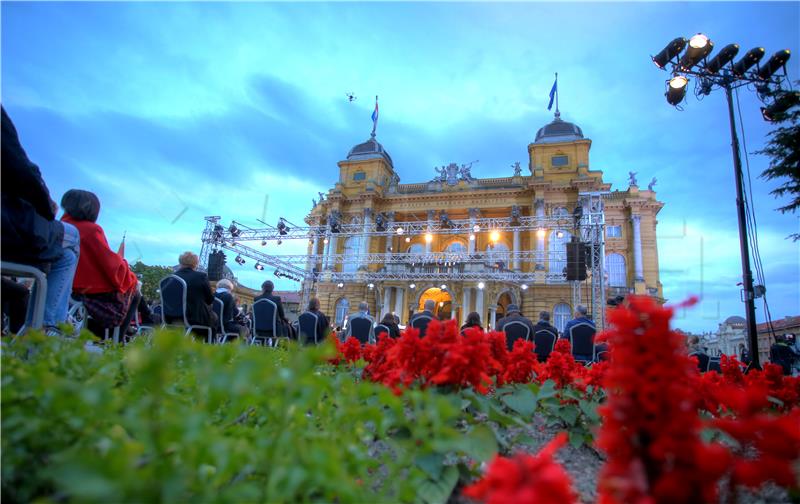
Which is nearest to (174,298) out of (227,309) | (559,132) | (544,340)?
(227,309)

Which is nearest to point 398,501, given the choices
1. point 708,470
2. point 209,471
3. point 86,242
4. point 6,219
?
point 209,471

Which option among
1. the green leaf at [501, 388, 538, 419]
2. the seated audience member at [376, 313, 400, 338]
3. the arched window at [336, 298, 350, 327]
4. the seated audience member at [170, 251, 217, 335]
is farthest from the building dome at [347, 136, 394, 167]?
the green leaf at [501, 388, 538, 419]

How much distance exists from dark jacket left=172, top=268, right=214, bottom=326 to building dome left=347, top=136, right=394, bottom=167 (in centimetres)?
3178

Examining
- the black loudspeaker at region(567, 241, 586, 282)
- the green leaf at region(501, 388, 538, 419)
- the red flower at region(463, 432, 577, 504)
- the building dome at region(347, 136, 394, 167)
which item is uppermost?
the building dome at region(347, 136, 394, 167)

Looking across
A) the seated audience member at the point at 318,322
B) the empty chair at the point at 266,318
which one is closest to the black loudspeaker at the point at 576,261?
the seated audience member at the point at 318,322

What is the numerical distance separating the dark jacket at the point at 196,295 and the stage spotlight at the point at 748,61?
9662 mm

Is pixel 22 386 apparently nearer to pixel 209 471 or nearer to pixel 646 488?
pixel 209 471

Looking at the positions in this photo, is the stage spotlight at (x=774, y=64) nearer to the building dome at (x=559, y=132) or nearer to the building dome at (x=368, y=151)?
the building dome at (x=559, y=132)

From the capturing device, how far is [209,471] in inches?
48.3

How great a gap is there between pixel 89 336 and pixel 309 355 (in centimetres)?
133

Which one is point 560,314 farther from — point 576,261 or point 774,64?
point 774,64

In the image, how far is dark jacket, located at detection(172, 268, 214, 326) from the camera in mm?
5066

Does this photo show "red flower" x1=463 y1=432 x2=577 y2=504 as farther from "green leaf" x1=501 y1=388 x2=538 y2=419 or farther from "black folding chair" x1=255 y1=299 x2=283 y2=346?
"black folding chair" x1=255 y1=299 x2=283 y2=346

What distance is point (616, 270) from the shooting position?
1108 inches
